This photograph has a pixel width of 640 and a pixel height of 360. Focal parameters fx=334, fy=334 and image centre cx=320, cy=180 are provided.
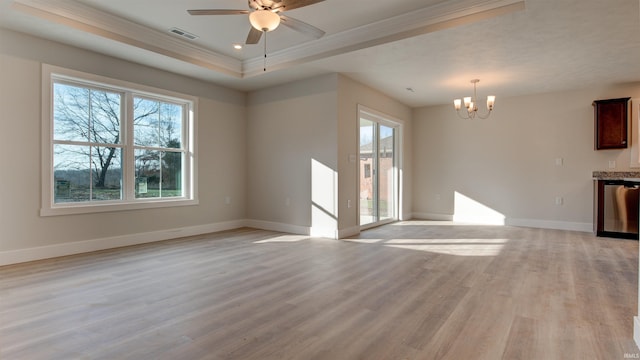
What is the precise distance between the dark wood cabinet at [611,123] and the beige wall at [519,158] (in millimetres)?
222

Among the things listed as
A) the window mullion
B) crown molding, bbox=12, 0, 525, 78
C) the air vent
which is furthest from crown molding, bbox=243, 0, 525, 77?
the window mullion

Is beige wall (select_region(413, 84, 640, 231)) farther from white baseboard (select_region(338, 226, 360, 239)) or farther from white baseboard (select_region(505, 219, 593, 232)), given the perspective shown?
white baseboard (select_region(338, 226, 360, 239))

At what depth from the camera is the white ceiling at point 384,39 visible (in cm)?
352

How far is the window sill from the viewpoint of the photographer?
4141mm

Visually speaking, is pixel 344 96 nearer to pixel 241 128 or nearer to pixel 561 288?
pixel 241 128

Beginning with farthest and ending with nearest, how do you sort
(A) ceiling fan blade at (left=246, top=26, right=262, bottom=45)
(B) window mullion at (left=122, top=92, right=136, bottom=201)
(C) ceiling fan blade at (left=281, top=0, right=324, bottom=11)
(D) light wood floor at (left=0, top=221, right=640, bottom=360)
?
(B) window mullion at (left=122, top=92, right=136, bottom=201) → (A) ceiling fan blade at (left=246, top=26, right=262, bottom=45) → (C) ceiling fan blade at (left=281, top=0, right=324, bottom=11) → (D) light wood floor at (left=0, top=221, right=640, bottom=360)

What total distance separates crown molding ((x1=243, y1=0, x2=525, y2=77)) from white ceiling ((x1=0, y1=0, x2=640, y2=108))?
0.01 m

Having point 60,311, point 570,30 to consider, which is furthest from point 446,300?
point 570,30

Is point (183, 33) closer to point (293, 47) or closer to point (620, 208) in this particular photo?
point (293, 47)

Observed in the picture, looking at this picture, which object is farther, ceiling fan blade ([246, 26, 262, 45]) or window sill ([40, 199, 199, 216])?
window sill ([40, 199, 199, 216])

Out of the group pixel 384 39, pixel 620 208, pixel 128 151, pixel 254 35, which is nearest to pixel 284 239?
pixel 128 151

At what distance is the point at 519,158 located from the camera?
22.1 feet

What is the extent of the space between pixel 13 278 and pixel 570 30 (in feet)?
20.8

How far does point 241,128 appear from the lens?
6.55 metres
